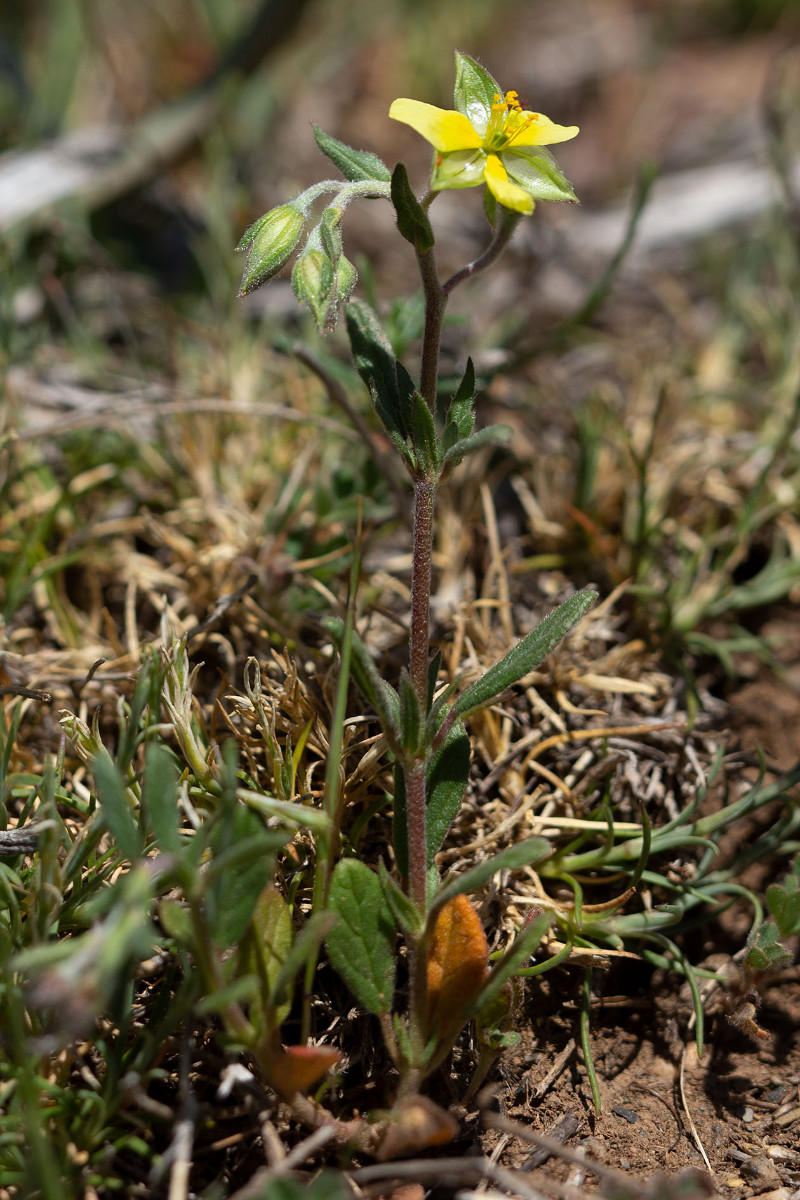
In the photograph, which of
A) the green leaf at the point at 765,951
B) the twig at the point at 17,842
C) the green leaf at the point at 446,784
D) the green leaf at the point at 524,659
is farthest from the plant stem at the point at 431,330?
the green leaf at the point at 765,951

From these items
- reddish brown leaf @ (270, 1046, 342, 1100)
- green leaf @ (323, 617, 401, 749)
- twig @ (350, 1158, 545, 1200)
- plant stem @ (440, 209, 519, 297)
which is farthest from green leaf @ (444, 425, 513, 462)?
twig @ (350, 1158, 545, 1200)

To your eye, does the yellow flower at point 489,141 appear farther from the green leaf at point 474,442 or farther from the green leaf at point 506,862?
the green leaf at point 506,862

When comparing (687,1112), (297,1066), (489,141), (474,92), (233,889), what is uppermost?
(474,92)

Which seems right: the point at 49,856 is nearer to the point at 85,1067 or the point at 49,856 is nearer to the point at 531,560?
the point at 85,1067

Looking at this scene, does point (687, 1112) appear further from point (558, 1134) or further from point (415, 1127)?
point (415, 1127)

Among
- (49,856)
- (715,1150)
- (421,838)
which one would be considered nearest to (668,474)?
(421,838)

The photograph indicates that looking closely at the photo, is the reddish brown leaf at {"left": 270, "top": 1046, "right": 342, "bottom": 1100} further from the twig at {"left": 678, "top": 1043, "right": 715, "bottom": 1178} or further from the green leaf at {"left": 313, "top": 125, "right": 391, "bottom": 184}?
the green leaf at {"left": 313, "top": 125, "right": 391, "bottom": 184}

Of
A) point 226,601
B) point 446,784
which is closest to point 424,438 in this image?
point 446,784

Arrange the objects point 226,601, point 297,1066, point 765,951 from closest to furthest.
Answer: point 297,1066
point 765,951
point 226,601

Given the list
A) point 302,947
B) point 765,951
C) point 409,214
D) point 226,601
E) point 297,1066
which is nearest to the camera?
point 302,947
